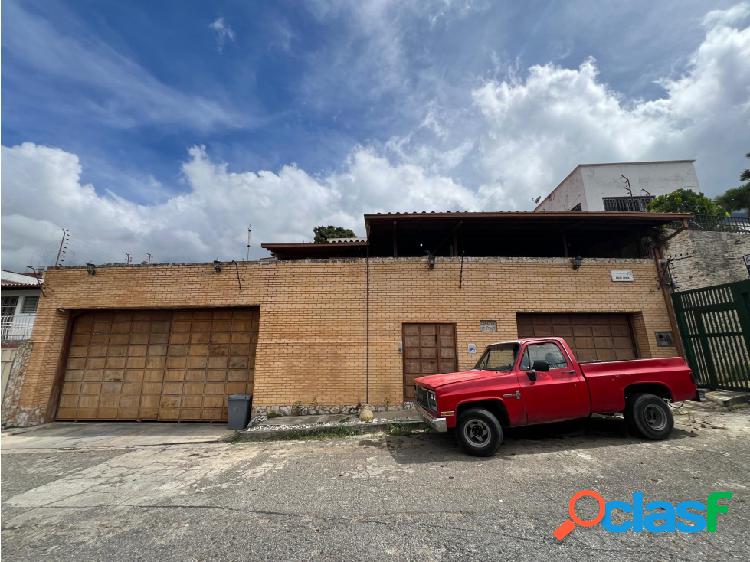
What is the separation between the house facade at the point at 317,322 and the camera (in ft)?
28.6

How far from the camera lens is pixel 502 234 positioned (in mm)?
10594

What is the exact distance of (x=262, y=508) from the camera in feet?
12.6

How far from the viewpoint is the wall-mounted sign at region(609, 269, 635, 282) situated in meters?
9.30

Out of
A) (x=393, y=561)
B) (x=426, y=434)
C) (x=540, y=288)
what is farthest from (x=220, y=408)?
(x=540, y=288)

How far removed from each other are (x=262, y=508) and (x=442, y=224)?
8.01 m

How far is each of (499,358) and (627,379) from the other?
6.83 feet

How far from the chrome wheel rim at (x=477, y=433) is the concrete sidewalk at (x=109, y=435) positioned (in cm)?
551

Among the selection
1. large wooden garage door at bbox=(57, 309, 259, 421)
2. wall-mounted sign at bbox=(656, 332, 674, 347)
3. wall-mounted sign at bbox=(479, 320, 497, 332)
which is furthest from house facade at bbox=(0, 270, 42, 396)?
wall-mounted sign at bbox=(656, 332, 674, 347)

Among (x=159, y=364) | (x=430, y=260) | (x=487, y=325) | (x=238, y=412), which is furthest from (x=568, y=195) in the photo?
(x=159, y=364)

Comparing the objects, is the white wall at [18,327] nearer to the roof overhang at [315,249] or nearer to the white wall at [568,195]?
the roof overhang at [315,249]

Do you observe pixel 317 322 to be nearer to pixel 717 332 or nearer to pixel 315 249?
pixel 315 249

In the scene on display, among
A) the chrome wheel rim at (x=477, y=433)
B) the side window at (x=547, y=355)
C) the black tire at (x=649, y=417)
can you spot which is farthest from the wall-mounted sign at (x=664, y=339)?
the chrome wheel rim at (x=477, y=433)

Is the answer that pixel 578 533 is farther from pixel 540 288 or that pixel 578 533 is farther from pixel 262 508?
pixel 540 288

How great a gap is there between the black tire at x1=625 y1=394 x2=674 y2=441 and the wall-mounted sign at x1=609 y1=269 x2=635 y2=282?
4.61 metres
